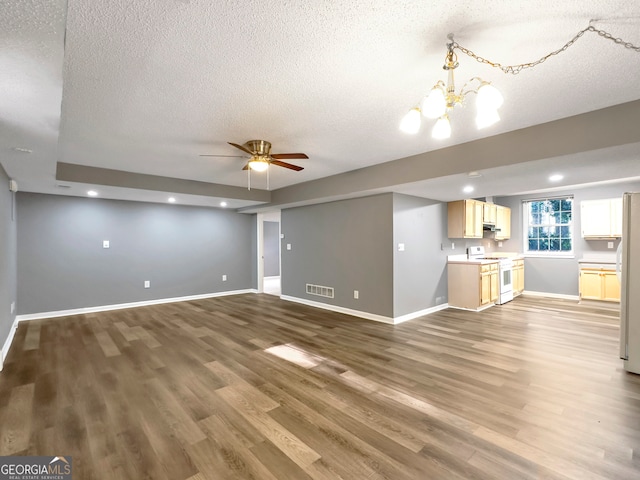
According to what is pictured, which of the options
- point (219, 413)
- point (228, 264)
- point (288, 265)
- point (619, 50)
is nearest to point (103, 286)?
point (228, 264)

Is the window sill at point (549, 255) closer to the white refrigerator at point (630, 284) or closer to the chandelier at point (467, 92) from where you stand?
the white refrigerator at point (630, 284)

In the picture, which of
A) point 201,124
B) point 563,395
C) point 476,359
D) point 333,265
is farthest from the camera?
point 333,265

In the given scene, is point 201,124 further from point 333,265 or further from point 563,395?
point 563,395

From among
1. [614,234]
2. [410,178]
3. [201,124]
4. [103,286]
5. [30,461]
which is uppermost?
[201,124]

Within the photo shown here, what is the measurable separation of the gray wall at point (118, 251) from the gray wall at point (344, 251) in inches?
71.7

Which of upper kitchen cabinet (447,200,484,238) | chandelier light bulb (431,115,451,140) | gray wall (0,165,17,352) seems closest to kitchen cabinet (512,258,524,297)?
upper kitchen cabinet (447,200,484,238)

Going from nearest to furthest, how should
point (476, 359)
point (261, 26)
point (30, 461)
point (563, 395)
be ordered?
point (261, 26), point (30, 461), point (563, 395), point (476, 359)

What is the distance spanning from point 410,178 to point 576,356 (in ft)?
9.23

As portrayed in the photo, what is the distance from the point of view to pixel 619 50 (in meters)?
1.79

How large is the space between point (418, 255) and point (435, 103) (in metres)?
3.94

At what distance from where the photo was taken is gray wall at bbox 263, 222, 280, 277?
10.7 meters

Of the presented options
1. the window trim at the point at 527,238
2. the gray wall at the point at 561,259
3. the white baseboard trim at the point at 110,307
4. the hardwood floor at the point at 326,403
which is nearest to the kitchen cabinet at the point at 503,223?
the gray wall at the point at 561,259

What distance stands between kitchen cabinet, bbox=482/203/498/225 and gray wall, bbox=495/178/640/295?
3.71 feet

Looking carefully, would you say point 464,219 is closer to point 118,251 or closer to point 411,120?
point 411,120
